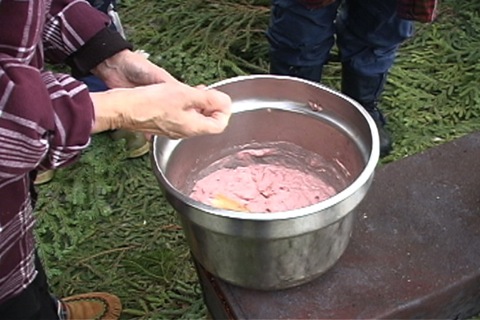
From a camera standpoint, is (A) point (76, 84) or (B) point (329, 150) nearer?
(A) point (76, 84)

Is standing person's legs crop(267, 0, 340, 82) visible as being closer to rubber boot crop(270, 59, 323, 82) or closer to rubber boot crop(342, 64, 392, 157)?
rubber boot crop(270, 59, 323, 82)

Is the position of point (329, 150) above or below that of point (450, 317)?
above

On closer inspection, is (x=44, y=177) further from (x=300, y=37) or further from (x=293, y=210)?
(x=293, y=210)

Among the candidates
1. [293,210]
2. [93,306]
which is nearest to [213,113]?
[293,210]

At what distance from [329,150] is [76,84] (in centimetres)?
63

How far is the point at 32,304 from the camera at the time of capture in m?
1.33

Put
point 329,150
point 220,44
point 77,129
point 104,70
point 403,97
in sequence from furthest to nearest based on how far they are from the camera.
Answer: point 220,44, point 403,97, point 329,150, point 104,70, point 77,129

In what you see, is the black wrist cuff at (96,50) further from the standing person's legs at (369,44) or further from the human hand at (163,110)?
the standing person's legs at (369,44)

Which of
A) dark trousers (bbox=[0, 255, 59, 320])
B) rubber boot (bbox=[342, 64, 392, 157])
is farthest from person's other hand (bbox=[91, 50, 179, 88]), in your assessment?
rubber boot (bbox=[342, 64, 392, 157])

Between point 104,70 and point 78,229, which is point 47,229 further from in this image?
point 104,70

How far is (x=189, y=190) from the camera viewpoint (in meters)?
1.49

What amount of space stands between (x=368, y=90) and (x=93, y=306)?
1.09 metres

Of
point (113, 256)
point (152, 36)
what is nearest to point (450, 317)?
point (113, 256)

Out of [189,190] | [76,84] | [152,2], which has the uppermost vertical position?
[76,84]
